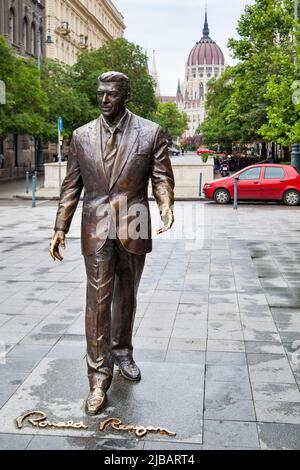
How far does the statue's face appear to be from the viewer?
500 cm

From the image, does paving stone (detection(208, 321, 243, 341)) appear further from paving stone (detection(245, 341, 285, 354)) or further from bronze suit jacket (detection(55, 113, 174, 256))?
bronze suit jacket (detection(55, 113, 174, 256))

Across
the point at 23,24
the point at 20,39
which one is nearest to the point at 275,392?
the point at 20,39

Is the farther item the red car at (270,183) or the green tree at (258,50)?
the green tree at (258,50)

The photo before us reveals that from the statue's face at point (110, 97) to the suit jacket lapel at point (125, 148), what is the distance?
0.55ft

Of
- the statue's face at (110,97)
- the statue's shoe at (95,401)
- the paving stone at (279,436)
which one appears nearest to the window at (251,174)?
the statue's face at (110,97)

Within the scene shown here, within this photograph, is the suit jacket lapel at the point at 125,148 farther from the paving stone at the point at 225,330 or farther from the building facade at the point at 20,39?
the building facade at the point at 20,39

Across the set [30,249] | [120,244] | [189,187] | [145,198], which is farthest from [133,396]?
[189,187]

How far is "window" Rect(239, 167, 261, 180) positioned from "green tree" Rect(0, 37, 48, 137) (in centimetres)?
1111

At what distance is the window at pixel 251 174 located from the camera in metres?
23.2

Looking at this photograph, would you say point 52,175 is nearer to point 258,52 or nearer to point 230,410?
point 258,52

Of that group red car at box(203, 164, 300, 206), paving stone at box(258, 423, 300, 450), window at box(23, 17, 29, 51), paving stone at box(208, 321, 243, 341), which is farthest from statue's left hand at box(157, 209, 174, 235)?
window at box(23, 17, 29, 51)

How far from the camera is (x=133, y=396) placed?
516 cm

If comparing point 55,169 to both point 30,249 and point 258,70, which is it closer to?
point 258,70
